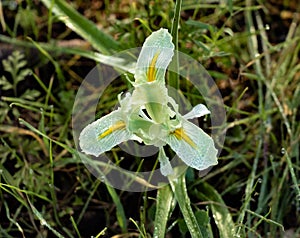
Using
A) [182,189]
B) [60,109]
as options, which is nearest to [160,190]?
[182,189]

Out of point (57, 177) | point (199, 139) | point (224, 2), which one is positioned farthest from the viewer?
point (224, 2)

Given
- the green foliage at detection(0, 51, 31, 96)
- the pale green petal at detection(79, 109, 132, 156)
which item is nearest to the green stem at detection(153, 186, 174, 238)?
the pale green petal at detection(79, 109, 132, 156)

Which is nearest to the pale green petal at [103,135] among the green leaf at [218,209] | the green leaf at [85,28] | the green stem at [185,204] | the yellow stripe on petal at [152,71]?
the yellow stripe on petal at [152,71]

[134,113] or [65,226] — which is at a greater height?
[134,113]

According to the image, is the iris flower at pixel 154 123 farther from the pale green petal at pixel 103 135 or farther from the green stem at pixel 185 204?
the green stem at pixel 185 204

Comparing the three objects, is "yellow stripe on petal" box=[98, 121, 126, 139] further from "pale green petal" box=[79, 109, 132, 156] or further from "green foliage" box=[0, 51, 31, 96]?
"green foliage" box=[0, 51, 31, 96]

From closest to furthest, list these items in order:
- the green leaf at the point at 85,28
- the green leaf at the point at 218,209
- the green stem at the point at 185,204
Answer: the green stem at the point at 185,204 → the green leaf at the point at 218,209 → the green leaf at the point at 85,28

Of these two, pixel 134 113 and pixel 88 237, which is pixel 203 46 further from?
pixel 88 237
